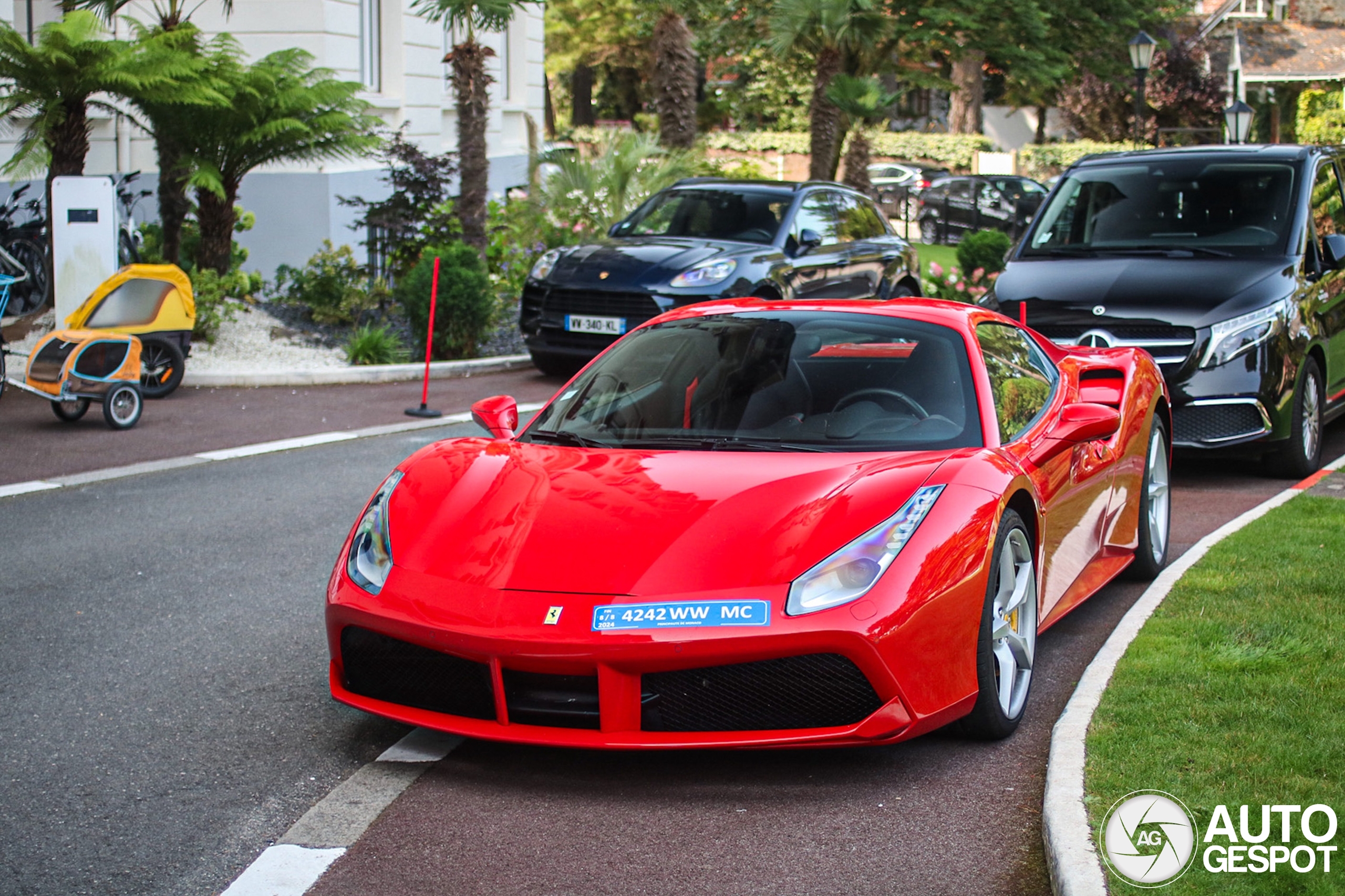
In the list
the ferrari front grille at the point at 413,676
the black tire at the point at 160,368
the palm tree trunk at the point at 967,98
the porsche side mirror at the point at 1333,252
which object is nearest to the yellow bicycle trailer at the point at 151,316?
the black tire at the point at 160,368

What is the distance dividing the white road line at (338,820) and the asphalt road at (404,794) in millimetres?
49

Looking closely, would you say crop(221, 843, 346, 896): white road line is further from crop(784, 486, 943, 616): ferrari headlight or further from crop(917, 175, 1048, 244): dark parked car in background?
crop(917, 175, 1048, 244): dark parked car in background

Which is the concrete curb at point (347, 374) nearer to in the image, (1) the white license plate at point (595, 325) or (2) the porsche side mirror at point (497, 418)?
(1) the white license plate at point (595, 325)

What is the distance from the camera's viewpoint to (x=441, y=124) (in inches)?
979

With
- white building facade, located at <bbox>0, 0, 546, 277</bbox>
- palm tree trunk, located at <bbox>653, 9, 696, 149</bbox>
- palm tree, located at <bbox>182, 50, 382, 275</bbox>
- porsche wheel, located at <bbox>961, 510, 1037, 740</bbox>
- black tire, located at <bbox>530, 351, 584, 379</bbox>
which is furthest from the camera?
palm tree trunk, located at <bbox>653, 9, 696, 149</bbox>

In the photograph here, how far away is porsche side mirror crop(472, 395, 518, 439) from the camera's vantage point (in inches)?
215

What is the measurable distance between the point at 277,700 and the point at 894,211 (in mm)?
34675

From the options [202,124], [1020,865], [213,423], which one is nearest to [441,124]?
[202,124]

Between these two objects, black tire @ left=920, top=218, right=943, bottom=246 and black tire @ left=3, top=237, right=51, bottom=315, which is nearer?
black tire @ left=3, top=237, right=51, bottom=315

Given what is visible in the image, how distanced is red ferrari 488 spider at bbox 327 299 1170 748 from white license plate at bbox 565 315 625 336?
731 cm

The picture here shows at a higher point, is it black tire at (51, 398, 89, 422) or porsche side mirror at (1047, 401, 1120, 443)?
porsche side mirror at (1047, 401, 1120, 443)

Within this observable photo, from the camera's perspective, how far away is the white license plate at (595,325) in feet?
43.0

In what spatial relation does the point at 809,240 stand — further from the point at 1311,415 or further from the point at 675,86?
the point at 675,86

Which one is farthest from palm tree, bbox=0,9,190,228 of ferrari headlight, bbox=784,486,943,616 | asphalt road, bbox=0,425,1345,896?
ferrari headlight, bbox=784,486,943,616
